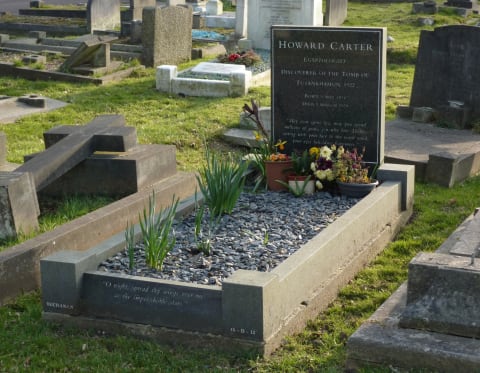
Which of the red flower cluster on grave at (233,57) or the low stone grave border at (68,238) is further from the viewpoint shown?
the red flower cluster on grave at (233,57)

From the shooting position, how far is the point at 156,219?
266 inches

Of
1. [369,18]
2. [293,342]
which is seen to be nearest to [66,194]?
[293,342]

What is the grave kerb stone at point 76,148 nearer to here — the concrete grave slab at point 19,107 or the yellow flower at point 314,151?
the yellow flower at point 314,151

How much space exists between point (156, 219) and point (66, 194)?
5.37ft

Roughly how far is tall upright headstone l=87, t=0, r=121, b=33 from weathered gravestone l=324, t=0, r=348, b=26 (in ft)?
16.0

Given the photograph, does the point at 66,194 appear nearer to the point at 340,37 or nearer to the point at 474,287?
the point at 340,37

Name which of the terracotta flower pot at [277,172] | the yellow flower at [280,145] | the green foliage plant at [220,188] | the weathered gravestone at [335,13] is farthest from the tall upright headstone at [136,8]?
the green foliage plant at [220,188]

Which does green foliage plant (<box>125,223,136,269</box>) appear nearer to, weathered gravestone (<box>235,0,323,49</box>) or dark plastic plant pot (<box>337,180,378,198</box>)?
dark plastic plant pot (<box>337,180,378,198</box>)

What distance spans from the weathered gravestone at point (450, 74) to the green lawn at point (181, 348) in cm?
78

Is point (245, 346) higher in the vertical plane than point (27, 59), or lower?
lower

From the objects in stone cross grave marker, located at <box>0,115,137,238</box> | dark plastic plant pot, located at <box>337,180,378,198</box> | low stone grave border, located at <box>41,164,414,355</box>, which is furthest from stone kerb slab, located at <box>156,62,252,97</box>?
low stone grave border, located at <box>41,164,414,355</box>

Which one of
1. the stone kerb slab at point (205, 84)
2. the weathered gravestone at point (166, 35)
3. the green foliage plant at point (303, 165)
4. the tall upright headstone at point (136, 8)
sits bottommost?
the green foliage plant at point (303, 165)

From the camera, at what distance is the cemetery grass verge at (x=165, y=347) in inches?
203

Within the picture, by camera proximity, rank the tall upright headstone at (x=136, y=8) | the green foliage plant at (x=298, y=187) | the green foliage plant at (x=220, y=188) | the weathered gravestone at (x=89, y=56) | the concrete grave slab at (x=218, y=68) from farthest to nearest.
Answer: the tall upright headstone at (x=136, y=8), the weathered gravestone at (x=89, y=56), the concrete grave slab at (x=218, y=68), the green foliage plant at (x=298, y=187), the green foliage plant at (x=220, y=188)
